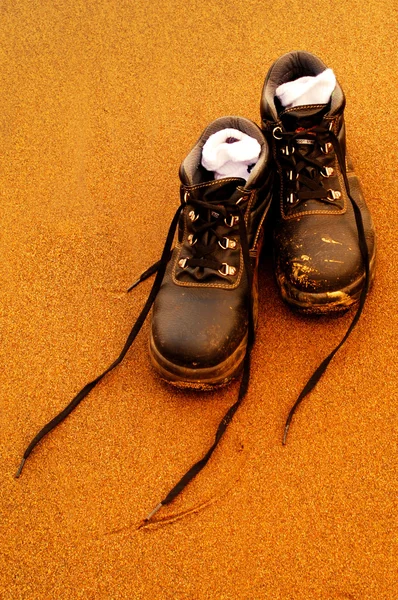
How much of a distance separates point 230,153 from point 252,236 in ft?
0.53

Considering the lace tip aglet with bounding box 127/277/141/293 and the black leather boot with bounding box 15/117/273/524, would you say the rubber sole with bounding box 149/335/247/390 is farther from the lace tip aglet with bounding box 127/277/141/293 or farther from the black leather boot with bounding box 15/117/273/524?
the lace tip aglet with bounding box 127/277/141/293

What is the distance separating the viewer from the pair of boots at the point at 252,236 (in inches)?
39.3

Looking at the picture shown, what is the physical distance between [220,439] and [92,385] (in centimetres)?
26

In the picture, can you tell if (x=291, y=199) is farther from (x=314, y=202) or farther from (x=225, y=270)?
(x=225, y=270)

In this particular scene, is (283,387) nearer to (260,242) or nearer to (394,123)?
(260,242)

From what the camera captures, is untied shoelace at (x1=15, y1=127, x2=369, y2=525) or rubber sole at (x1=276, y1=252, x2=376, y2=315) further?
rubber sole at (x1=276, y1=252, x2=376, y2=315)

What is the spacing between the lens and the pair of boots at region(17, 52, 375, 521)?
1.00m

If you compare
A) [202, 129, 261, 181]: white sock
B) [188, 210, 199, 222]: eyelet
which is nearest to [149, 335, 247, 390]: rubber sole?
[188, 210, 199, 222]: eyelet

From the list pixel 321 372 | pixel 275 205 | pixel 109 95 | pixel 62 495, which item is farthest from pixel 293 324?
pixel 109 95

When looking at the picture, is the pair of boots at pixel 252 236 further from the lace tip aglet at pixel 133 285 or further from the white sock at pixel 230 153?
the lace tip aglet at pixel 133 285

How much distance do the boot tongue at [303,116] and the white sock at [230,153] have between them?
9 cm

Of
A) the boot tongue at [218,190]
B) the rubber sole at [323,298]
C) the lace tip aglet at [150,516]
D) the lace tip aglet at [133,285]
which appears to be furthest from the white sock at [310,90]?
the lace tip aglet at [150,516]

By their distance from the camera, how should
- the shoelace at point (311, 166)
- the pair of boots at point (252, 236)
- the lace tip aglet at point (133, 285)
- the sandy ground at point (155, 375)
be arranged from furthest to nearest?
the lace tip aglet at point (133, 285) → the shoelace at point (311, 166) → the pair of boots at point (252, 236) → the sandy ground at point (155, 375)

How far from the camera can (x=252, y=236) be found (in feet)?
3.65
